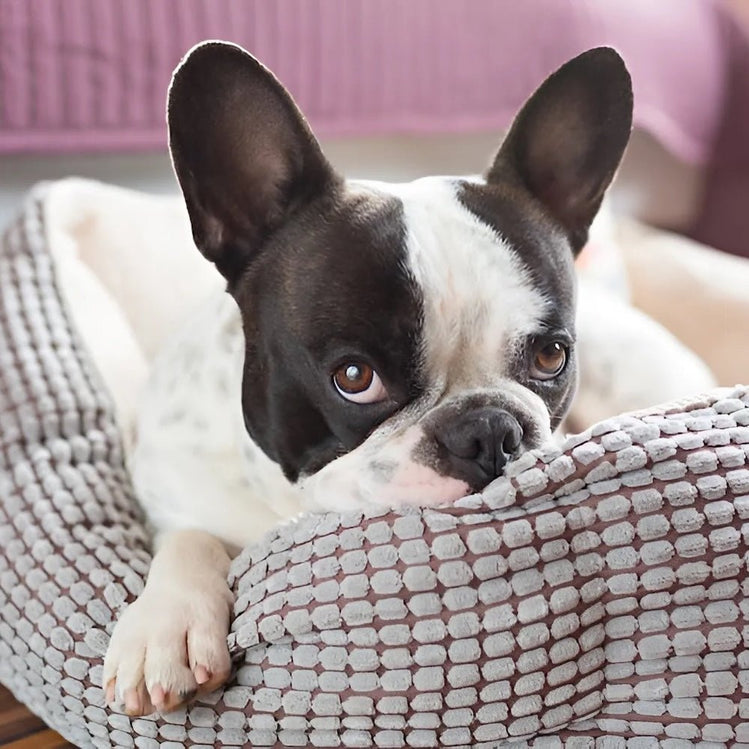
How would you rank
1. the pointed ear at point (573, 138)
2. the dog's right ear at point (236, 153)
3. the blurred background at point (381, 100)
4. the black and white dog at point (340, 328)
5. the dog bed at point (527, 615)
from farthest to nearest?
the blurred background at point (381, 100), the pointed ear at point (573, 138), the dog's right ear at point (236, 153), the black and white dog at point (340, 328), the dog bed at point (527, 615)

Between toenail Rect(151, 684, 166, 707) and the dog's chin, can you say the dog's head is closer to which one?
the dog's chin

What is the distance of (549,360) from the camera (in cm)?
140

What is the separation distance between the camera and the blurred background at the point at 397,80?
7.36 feet

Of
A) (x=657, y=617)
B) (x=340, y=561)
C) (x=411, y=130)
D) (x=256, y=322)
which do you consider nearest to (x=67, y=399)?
(x=256, y=322)

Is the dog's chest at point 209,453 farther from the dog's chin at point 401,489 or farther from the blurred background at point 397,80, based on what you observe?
the blurred background at point 397,80

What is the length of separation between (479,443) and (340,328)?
0.75 feet

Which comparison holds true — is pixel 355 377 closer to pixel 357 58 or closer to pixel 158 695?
pixel 158 695

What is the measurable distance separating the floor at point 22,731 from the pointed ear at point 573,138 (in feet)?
3.38

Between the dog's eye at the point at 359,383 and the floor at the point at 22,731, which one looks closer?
the dog's eye at the point at 359,383

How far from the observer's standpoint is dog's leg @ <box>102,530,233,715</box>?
1185 millimetres

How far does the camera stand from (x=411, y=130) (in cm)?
273

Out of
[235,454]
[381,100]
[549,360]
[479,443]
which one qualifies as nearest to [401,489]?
[479,443]

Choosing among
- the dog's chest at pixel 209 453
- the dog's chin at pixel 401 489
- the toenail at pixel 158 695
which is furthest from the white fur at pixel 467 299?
the toenail at pixel 158 695

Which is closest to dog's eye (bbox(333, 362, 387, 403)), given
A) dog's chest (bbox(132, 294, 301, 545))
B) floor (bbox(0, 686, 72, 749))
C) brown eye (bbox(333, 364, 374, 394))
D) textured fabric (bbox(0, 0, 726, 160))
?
brown eye (bbox(333, 364, 374, 394))
